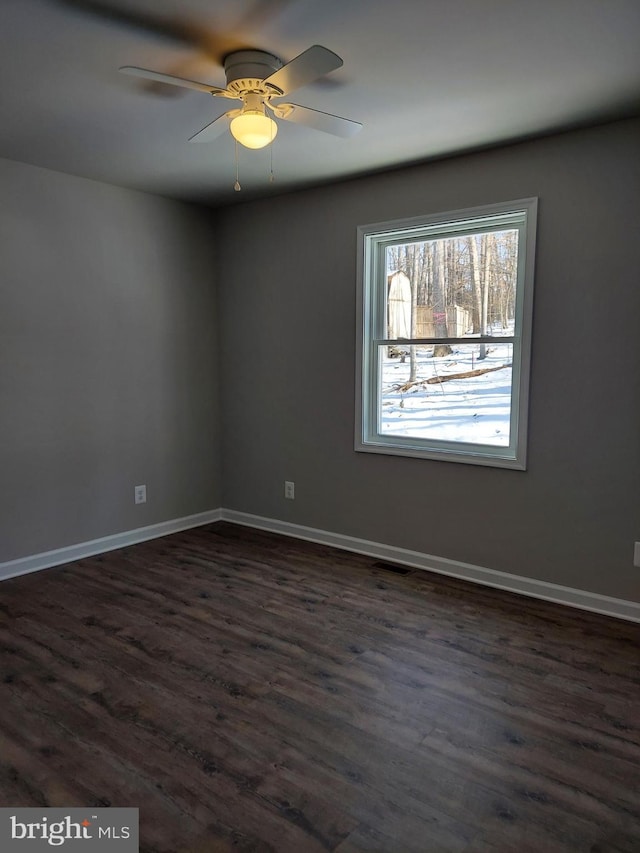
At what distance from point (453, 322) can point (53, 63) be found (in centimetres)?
237

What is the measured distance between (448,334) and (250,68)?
75.1 inches

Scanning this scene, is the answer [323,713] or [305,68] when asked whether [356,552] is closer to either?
[323,713]

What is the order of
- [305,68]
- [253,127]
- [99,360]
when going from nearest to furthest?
[305,68], [253,127], [99,360]

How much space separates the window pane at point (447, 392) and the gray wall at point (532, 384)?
0.21 metres

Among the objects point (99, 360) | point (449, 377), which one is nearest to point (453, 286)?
point (449, 377)

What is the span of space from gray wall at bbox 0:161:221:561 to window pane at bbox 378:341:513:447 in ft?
5.21

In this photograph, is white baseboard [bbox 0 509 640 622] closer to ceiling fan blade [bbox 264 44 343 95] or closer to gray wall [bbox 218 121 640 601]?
gray wall [bbox 218 121 640 601]

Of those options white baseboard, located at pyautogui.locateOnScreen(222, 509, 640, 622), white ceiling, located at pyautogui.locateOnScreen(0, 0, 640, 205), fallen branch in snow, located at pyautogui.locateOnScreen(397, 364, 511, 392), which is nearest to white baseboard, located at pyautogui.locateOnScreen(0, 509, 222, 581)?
white baseboard, located at pyautogui.locateOnScreen(222, 509, 640, 622)

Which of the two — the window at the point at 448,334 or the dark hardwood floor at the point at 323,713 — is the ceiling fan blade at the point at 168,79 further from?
the dark hardwood floor at the point at 323,713

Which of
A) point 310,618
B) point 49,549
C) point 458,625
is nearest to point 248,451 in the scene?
point 49,549

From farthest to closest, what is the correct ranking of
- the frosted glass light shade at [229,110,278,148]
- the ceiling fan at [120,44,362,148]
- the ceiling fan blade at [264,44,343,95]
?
the frosted glass light shade at [229,110,278,148] < the ceiling fan at [120,44,362,148] < the ceiling fan blade at [264,44,343,95]

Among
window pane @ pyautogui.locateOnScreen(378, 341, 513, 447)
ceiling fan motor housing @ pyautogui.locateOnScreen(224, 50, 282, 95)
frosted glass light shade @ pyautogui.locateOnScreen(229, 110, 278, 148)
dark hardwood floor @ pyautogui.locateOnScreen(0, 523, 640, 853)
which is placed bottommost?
dark hardwood floor @ pyautogui.locateOnScreen(0, 523, 640, 853)

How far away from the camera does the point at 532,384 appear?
10.4 ft

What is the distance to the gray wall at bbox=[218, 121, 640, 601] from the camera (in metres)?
2.92
